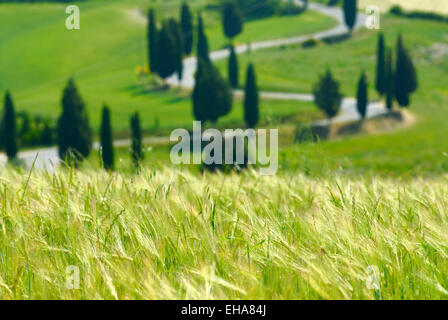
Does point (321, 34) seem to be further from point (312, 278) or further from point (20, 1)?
point (312, 278)

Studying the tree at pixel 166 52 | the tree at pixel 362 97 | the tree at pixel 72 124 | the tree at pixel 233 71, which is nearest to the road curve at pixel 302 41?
the tree at pixel 233 71

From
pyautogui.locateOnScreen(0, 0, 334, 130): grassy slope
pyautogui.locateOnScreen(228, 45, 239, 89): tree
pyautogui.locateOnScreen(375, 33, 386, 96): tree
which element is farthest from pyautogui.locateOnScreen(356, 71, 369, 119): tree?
pyautogui.locateOnScreen(228, 45, 239, 89): tree

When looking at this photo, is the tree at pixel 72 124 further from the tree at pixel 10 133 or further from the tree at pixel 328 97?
the tree at pixel 328 97

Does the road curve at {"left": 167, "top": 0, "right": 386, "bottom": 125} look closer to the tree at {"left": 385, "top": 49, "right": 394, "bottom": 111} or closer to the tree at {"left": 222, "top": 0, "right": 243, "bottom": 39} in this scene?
the tree at {"left": 385, "top": 49, "right": 394, "bottom": 111}

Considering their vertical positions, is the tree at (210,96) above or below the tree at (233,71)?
below

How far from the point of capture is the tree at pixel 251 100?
89.2m

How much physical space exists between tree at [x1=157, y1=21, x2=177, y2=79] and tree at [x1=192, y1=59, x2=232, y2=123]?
75.0ft

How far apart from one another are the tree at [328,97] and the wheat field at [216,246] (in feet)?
286

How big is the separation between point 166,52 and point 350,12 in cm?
4807

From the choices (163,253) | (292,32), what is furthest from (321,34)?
(163,253)
